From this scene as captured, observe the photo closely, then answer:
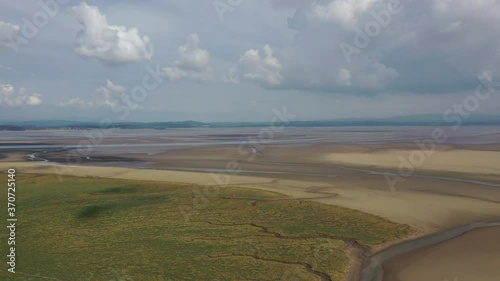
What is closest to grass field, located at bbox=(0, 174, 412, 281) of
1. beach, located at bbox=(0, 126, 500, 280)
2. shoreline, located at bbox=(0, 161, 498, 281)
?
shoreline, located at bbox=(0, 161, 498, 281)

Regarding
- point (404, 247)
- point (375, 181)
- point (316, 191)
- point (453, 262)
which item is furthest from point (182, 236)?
point (375, 181)

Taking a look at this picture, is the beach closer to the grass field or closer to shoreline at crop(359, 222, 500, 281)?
shoreline at crop(359, 222, 500, 281)

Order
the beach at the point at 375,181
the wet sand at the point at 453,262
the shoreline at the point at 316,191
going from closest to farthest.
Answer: the wet sand at the point at 453,262
the beach at the point at 375,181
the shoreline at the point at 316,191

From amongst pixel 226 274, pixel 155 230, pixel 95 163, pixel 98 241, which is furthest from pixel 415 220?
pixel 95 163

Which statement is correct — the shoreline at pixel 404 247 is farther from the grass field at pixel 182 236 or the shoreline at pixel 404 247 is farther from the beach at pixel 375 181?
the grass field at pixel 182 236

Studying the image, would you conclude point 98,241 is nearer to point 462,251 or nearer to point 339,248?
point 339,248

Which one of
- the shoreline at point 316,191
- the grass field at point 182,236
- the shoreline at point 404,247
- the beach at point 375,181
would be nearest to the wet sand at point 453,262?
the beach at point 375,181

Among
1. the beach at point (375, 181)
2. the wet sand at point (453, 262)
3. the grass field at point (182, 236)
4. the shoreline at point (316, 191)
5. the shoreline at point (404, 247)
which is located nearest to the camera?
the wet sand at point (453, 262)

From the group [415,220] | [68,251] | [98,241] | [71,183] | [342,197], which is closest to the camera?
[68,251]
